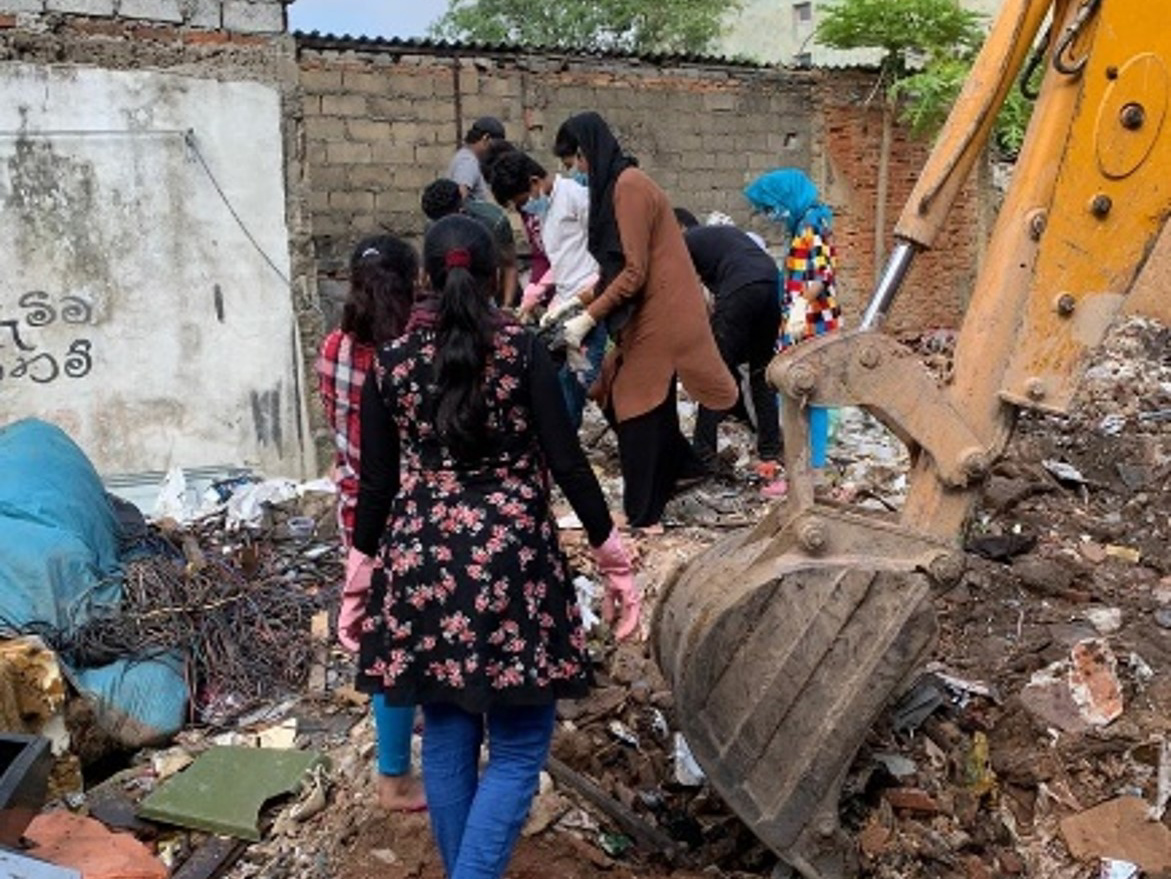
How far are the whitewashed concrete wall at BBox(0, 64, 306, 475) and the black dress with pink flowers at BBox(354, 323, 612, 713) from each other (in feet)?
15.1

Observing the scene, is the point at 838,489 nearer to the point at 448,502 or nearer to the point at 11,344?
the point at 448,502

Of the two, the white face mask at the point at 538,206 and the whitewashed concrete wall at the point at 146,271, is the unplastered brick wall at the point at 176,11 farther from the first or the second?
the white face mask at the point at 538,206

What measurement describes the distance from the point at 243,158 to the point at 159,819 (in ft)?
14.6

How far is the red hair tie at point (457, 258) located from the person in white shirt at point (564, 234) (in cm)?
256

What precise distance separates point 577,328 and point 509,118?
16.0ft

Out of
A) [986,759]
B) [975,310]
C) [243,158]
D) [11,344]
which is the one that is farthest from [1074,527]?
[11,344]

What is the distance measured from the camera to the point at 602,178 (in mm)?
4980

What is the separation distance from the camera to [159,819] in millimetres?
3559

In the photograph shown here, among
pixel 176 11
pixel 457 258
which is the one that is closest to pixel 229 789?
pixel 457 258

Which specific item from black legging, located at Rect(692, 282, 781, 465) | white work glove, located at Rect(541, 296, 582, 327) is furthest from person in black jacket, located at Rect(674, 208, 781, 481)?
white work glove, located at Rect(541, 296, 582, 327)

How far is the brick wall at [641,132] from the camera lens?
844 centimetres

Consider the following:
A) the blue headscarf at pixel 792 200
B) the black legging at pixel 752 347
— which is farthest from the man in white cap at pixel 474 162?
the black legging at pixel 752 347

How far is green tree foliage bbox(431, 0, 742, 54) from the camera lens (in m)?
23.6

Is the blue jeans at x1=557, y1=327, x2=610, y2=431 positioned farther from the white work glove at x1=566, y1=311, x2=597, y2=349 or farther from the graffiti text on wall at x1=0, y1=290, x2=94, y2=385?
the graffiti text on wall at x1=0, y1=290, x2=94, y2=385
